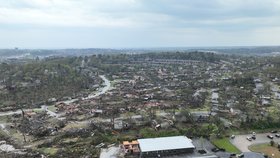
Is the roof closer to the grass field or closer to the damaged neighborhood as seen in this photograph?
the damaged neighborhood

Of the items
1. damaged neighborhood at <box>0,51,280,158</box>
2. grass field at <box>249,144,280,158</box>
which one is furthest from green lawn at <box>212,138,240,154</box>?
grass field at <box>249,144,280,158</box>

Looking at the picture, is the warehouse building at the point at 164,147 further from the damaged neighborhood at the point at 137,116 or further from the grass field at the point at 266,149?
the grass field at the point at 266,149

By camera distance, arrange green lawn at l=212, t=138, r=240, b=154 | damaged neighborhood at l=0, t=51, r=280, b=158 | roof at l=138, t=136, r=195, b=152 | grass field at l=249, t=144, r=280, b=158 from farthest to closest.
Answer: damaged neighborhood at l=0, t=51, r=280, b=158 < green lawn at l=212, t=138, r=240, b=154 < grass field at l=249, t=144, r=280, b=158 < roof at l=138, t=136, r=195, b=152

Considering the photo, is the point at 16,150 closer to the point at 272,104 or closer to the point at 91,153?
the point at 91,153

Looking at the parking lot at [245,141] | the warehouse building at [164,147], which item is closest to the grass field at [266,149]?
the parking lot at [245,141]

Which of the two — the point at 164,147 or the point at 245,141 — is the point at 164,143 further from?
the point at 245,141

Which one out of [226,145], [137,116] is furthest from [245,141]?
[137,116]
